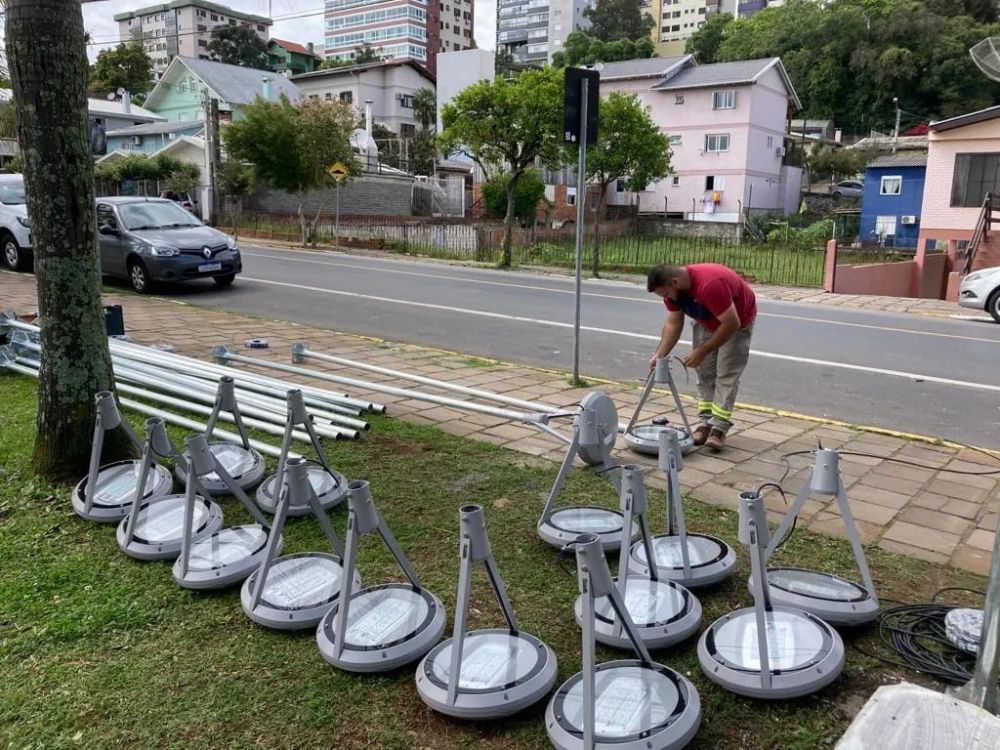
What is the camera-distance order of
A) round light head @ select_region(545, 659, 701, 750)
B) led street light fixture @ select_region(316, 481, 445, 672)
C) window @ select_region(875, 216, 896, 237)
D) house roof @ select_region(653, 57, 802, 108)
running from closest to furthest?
1. round light head @ select_region(545, 659, 701, 750)
2. led street light fixture @ select_region(316, 481, 445, 672)
3. window @ select_region(875, 216, 896, 237)
4. house roof @ select_region(653, 57, 802, 108)

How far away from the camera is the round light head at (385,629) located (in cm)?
271

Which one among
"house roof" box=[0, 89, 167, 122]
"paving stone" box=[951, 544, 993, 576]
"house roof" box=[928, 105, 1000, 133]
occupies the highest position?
"house roof" box=[0, 89, 167, 122]

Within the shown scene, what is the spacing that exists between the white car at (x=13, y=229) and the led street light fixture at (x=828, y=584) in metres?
15.2

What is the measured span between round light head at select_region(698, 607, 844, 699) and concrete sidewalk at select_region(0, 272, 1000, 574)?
46.8 inches

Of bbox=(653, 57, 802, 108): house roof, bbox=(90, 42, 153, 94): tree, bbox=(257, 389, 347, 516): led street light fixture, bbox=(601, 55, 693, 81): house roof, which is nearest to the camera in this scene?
bbox=(257, 389, 347, 516): led street light fixture

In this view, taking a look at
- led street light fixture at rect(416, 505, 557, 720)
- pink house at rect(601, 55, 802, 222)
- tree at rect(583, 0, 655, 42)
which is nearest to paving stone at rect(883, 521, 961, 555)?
led street light fixture at rect(416, 505, 557, 720)

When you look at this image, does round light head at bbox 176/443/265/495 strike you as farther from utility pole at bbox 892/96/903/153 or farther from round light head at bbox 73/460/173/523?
utility pole at bbox 892/96/903/153

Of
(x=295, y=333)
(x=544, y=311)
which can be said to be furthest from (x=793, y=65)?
(x=295, y=333)

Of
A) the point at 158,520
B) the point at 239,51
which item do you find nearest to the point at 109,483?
the point at 158,520

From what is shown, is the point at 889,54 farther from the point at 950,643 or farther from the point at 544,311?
the point at 950,643

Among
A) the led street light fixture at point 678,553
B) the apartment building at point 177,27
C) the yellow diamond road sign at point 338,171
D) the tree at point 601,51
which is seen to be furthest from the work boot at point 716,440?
the tree at point 601,51

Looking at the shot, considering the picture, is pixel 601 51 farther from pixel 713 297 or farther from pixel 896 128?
pixel 713 297

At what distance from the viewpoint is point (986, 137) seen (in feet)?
81.5

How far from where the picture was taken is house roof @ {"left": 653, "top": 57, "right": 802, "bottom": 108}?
144ft
